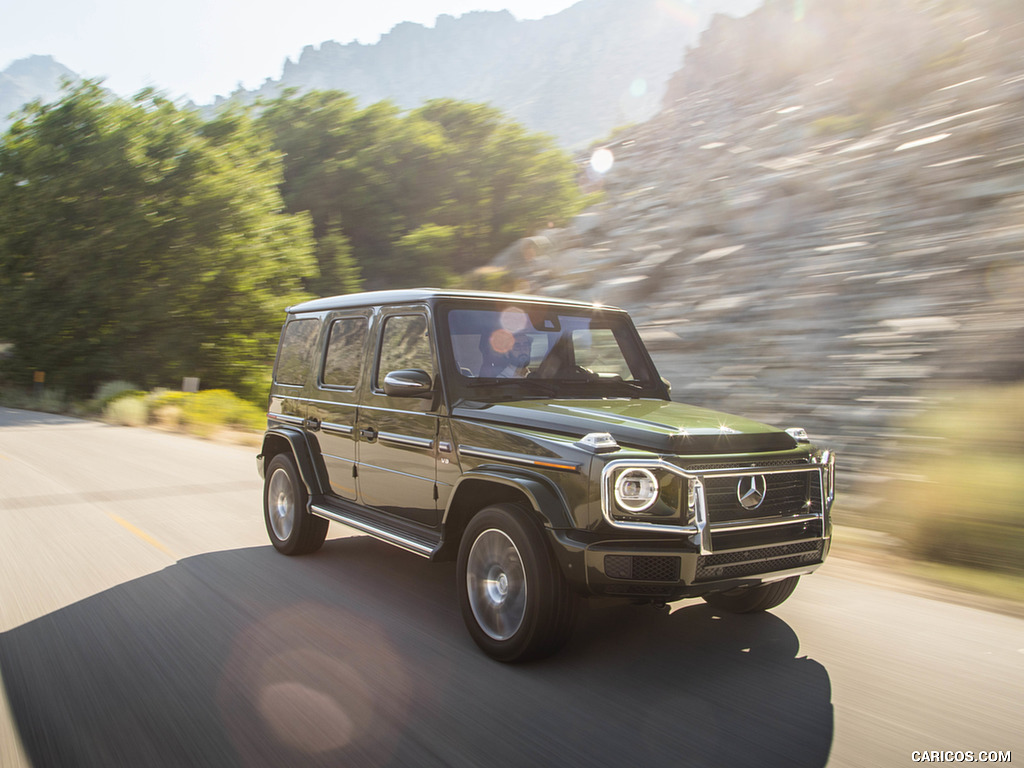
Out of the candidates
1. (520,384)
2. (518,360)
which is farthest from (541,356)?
(520,384)

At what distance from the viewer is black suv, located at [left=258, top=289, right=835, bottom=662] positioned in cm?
373

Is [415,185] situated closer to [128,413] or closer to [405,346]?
[128,413]

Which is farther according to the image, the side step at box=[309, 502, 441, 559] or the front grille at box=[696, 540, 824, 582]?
the side step at box=[309, 502, 441, 559]

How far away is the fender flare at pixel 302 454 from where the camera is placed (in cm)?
601

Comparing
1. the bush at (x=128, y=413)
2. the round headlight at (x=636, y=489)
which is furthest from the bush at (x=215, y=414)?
the round headlight at (x=636, y=489)

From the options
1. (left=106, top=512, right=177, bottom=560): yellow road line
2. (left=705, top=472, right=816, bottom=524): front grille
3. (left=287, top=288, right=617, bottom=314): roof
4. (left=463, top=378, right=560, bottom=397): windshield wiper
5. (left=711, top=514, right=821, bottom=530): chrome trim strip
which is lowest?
(left=106, top=512, right=177, bottom=560): yellow road line

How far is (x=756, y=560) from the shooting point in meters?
3.93

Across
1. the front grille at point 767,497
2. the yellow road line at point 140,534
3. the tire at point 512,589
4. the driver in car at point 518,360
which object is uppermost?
the driver in car at point 518,360

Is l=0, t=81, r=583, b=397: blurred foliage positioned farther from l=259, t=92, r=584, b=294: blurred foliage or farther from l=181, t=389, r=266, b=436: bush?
l=181, t=389, r=266, b=436: bush

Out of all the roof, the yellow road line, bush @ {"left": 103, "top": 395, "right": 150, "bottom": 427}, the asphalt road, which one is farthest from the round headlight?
bush @ {"left": 103, "top": 395, "right": 150, "bottom": 427}

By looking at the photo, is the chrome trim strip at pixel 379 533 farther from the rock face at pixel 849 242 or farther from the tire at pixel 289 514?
the rock face at pixel 849 242

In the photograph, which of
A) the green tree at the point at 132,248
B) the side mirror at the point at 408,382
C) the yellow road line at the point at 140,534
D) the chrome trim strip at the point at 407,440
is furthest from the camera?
the green tree at the point at 132,248

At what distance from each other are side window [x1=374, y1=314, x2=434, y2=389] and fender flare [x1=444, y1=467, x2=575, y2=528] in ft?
3.37

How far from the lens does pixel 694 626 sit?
4613 mm
